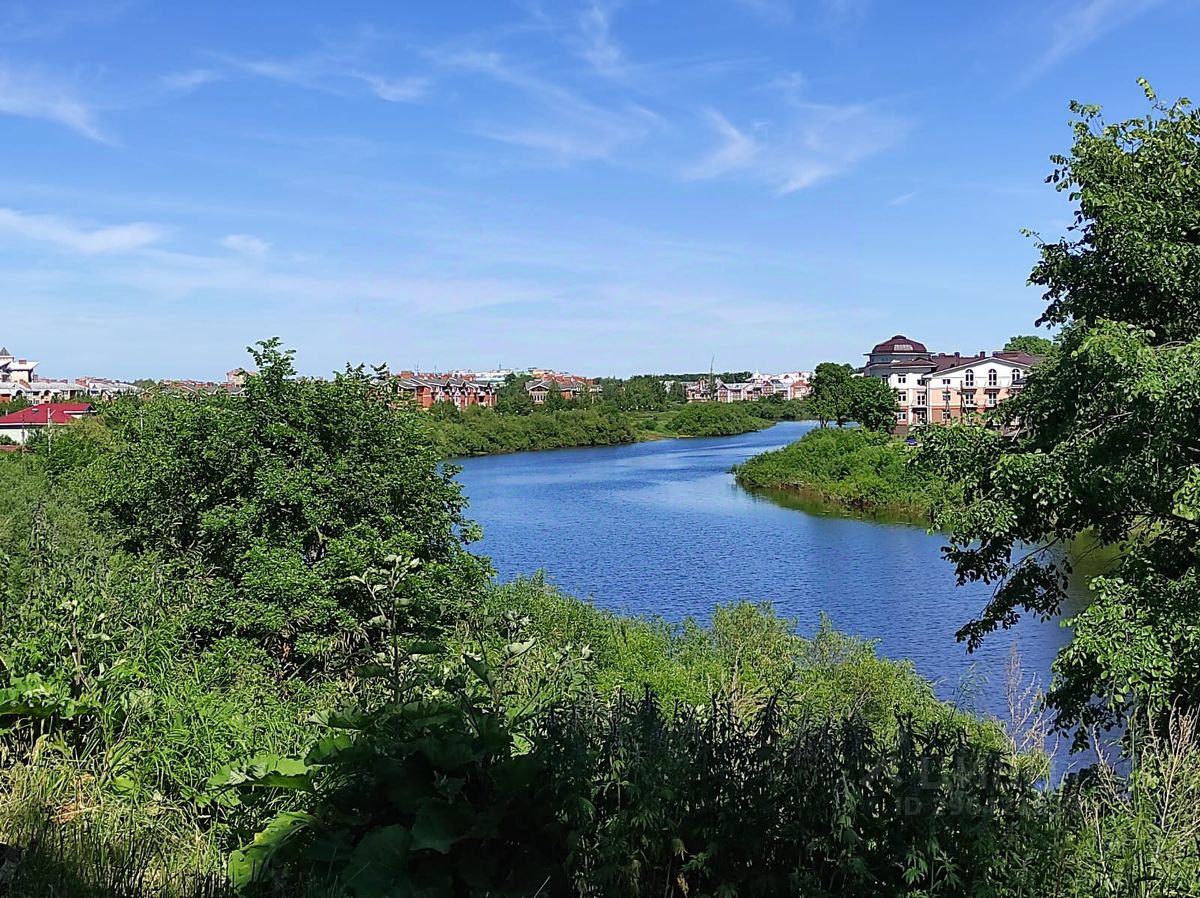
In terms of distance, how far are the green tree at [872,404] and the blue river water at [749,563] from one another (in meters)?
11.9

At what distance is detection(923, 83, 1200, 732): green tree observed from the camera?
7.51 metres

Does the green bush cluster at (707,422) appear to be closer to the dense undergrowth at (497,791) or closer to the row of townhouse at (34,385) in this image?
the row of townhouse at (34,385)

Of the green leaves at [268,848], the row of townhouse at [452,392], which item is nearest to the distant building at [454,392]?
the row of townhouse at [452,392]

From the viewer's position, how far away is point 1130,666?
7.42 meters

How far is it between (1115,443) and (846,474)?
37.0 meters

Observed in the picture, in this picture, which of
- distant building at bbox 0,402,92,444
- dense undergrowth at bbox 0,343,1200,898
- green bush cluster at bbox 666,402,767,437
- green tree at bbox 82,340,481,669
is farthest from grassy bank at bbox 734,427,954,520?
green bush cluster at bbox 666,402,767,437

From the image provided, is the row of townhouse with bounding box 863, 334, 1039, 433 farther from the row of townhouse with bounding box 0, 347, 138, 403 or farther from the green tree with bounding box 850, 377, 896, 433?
the row of townhouse with bounding box 0, 347, 138, 403

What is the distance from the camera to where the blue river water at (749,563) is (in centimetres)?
1759

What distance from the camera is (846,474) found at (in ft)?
146

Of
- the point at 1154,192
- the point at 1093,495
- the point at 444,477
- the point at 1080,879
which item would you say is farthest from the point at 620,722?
A: the point at 444,477

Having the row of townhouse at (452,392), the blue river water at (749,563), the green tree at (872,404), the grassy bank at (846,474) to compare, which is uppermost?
the row of townhouse at (452,392)

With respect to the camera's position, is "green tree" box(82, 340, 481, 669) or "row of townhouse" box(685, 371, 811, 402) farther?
"row of townhouse" box(685, 371, 811, 402)

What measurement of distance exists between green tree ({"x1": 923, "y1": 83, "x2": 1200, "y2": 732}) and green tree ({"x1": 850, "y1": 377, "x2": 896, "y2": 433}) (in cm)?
4564

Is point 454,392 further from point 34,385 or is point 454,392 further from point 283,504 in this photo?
point 283,504
